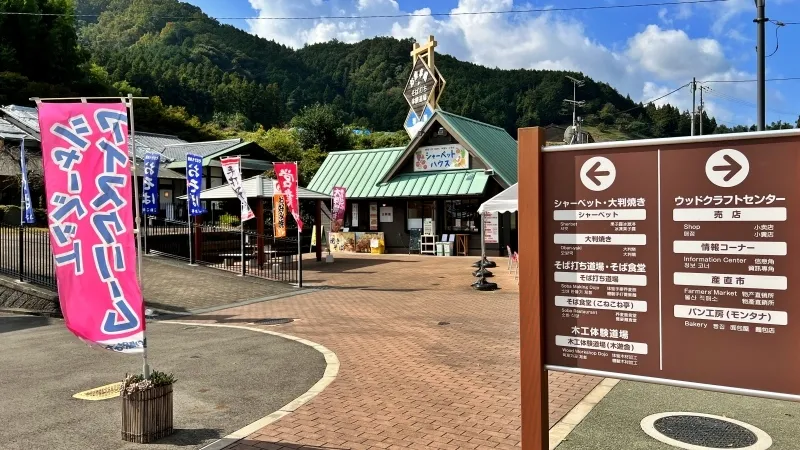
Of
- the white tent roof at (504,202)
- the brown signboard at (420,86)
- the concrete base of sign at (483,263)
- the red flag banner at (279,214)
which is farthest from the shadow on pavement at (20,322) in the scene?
the brown signboard at (420,86)

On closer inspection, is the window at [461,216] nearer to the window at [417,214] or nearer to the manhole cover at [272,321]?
the window at [417,214]

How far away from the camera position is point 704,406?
→ 6125 mm

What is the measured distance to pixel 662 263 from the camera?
11.3 ft

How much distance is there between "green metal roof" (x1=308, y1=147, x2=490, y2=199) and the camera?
24891 mm

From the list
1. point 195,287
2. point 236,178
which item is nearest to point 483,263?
point 195,287

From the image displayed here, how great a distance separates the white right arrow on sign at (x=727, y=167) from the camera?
3211 millimetres

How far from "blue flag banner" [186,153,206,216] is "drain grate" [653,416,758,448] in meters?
16.3

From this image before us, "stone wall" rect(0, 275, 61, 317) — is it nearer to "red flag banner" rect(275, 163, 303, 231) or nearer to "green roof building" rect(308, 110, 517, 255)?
"red flag banner" rect(275, 163, 303, 231)

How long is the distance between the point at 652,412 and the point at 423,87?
27.7 meters

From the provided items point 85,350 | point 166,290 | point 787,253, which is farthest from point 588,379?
point 166,290

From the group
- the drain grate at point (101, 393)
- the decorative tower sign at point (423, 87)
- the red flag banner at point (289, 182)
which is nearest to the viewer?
the drain grate at point (101, 393)

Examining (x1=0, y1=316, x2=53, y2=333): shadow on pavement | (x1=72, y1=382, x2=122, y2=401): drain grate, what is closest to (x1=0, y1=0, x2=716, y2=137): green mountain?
(x1=0, y1=316, x2=53, y2=333): shadow on pavement

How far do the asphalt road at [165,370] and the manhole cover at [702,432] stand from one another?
3768 millimetres

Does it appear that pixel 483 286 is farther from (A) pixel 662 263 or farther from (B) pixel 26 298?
(A) pixel 662 263
